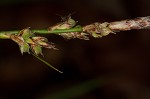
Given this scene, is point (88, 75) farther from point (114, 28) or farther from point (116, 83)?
point (114, 28)

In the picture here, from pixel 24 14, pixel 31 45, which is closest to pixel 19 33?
pixel 31 45

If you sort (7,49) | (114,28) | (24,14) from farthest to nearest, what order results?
(24,14) → (7,49) → (114,28)

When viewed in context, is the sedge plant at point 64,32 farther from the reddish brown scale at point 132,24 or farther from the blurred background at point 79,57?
the blurred background at point 79,57

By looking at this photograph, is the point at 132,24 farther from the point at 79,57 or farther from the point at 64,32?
the point at 79,57

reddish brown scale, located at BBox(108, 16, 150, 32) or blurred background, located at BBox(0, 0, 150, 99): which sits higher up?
blurred background, located at BBox(0, 0, 150, 99)

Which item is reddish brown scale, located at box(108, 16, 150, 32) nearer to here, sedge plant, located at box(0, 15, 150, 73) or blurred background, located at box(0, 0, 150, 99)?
sedge plant, located at box(0, 15, 150, 73)

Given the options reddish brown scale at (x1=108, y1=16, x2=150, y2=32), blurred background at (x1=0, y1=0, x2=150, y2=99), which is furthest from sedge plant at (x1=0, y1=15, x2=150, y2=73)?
blurred background at (x1=0, y1=0, x2=150, y2=99)

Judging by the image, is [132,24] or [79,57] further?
[79,57]

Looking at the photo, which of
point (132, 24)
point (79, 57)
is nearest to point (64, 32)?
point (132, 24)
